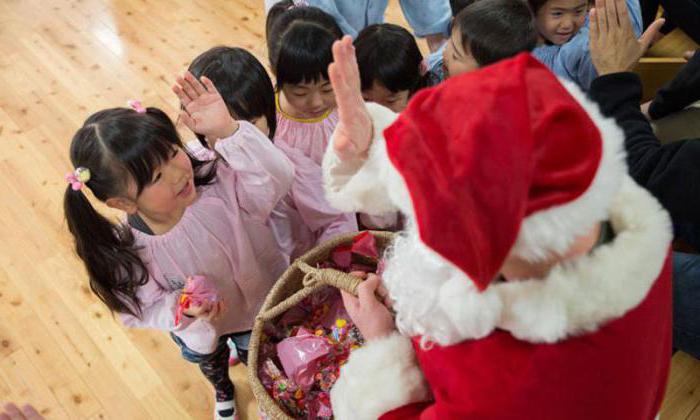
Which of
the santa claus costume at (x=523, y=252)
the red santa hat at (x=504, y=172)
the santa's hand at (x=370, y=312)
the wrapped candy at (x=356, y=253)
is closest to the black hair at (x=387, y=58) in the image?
the wrapped candy at (x=356, y=253)

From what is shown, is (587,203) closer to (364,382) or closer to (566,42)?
(364,382)

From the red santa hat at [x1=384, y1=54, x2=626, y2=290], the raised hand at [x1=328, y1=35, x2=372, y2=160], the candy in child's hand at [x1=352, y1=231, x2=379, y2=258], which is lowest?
the candy in child's hand at [x1=352, y1=231, x2=379, y2=258]

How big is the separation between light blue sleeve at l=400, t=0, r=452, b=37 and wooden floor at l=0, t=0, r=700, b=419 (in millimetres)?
1064

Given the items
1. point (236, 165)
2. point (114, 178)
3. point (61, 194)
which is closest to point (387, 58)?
point (236, 165)

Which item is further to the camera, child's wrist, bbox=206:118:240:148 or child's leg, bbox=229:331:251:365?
child's leg, bbox=229:331:251:365

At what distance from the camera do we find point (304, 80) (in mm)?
1563

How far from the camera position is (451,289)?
28.1 inches

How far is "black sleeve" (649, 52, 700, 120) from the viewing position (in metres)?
1.56

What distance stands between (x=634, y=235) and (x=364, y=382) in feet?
1.55

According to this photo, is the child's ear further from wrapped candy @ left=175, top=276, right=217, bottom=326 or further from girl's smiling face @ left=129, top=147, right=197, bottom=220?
wrapped candy @ left=175, top=276, right=217, bottom=326

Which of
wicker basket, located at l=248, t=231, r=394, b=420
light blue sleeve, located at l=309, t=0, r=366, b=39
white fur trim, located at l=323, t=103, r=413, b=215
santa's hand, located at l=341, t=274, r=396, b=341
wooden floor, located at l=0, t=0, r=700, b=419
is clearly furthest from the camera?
light blue sleeve, located at l=309, t=0, r=366, b=39

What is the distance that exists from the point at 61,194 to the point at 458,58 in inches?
68.9

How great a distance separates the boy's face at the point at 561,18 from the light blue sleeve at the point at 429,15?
413 mm

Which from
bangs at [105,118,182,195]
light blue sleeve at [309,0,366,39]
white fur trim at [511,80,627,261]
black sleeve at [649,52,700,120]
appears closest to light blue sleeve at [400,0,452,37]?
light blue sleeve at [309,0,366,39]
